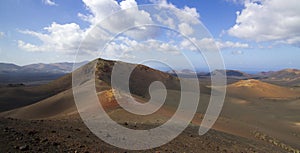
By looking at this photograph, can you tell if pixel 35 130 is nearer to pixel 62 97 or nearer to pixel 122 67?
pixel 62 97

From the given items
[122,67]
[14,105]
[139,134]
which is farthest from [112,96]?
[122,67]

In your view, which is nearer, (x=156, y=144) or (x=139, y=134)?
(x=156, y=144)

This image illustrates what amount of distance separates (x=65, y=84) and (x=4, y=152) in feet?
175

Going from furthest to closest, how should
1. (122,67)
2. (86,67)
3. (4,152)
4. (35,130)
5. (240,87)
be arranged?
(240,87), (86,67), (122,67), (35,130), (4,152)

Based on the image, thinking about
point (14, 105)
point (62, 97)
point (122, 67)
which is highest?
point (122, 67)

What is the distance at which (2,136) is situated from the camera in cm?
704

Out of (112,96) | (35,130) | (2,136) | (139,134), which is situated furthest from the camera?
(112,96)

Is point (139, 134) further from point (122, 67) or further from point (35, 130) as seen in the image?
point (122, 67)

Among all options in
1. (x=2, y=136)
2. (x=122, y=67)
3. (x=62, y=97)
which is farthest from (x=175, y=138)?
(x=122, y=67)

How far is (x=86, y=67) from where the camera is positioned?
5906 centimetres

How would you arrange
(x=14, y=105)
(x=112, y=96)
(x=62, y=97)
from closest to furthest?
(x=112, y=96) < (x=62, y=97) < (x=14, y=105)

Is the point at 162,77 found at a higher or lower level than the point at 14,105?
higher

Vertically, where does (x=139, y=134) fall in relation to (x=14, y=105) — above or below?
above

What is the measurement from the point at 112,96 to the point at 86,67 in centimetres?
3969
